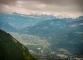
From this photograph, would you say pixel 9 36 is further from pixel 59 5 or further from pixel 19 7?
pixel 59 5

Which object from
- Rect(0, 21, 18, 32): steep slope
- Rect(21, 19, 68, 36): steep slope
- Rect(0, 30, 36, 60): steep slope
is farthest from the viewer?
Rect(21, 19, 68, 36): steep slope

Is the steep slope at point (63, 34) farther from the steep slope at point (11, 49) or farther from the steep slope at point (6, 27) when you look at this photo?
the steep slope at point (11, 49)

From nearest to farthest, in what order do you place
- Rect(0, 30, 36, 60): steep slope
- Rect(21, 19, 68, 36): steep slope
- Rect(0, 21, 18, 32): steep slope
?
Rect(0, 30, 36, 60): steep slope → Rect(0, 21, 18, 32): steep slope → Rect(21, 19, 68, 36): steep slope

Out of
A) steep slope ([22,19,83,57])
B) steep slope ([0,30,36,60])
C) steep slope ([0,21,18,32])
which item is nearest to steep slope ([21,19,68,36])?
steep slope ([22,19,83,57])

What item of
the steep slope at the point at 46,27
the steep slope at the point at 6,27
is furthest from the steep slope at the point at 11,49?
the steep slope at the point at 46,27

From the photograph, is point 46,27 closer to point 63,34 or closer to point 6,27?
point 63,34

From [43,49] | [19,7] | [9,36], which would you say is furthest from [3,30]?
[43,49]

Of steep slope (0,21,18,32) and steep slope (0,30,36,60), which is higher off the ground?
steep slope (0,21,18,32)

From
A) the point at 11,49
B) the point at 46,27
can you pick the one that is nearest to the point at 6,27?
the point at 11,49

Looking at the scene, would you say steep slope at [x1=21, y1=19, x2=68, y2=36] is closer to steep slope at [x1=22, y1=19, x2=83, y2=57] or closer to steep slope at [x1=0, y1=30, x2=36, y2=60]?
steep slope at [x1=22, y1=19, x2=83, y2=57]
